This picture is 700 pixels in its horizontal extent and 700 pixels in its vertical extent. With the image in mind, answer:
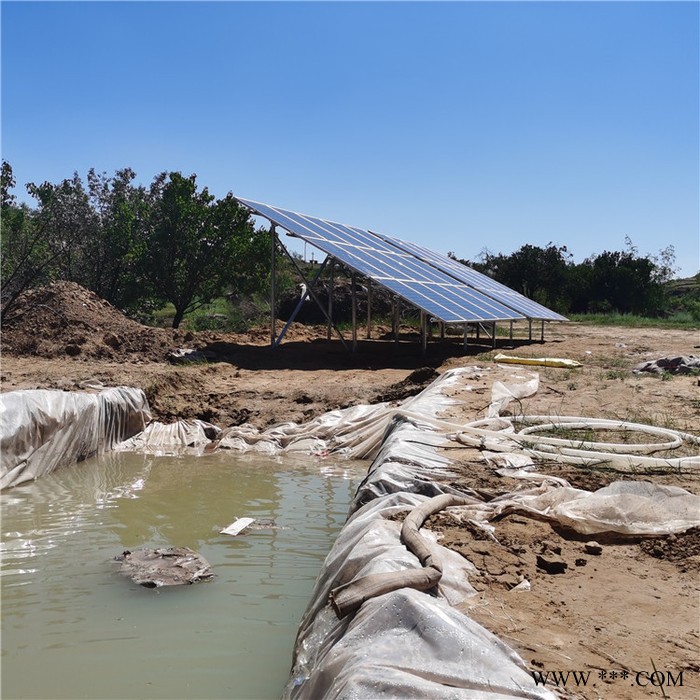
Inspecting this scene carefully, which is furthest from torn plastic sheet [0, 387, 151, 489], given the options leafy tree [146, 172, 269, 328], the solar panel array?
leafy tree [146, 172, 269, 328]

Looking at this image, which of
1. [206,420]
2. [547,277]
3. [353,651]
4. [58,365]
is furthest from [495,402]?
[547,277]

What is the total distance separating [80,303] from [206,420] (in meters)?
6.43

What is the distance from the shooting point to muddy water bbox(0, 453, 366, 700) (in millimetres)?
3717

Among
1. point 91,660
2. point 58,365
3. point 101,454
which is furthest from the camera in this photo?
point 58,365

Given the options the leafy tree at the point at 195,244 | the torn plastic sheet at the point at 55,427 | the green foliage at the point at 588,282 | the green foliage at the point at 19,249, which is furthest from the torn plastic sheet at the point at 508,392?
the green foliage at the point at 588,282

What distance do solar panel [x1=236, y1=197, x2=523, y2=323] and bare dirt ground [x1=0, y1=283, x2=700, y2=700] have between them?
3.36 feet

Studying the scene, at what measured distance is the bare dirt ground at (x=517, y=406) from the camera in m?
2.85

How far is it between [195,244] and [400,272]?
6542 millimetres

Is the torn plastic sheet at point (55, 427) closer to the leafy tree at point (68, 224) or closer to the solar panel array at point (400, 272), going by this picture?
the solar panel array at point (400, 272)

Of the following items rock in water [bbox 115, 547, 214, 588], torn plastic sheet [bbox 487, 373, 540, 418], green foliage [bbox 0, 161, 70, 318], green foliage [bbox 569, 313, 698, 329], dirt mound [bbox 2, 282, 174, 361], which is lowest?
rock in water [bbox 115, 547, 214, 588]

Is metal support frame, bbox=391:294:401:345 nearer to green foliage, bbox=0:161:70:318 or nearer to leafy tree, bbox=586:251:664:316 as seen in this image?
green foliage, bbox=0:161:70:318

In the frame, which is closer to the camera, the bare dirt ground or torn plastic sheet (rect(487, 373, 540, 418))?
the bare dirt ground

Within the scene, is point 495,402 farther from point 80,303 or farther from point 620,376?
point 80,303

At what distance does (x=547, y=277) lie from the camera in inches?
1350
